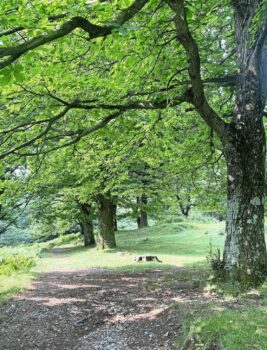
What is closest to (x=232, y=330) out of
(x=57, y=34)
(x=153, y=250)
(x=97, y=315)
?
(x=97, y=315)

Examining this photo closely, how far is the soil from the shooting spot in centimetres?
584

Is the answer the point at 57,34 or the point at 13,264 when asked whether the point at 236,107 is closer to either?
the point at 57,34

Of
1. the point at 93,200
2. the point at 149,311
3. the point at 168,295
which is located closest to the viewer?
the point at 149,311

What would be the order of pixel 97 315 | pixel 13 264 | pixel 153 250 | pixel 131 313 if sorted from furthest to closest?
pixel 153 250
pixel 13 264
pixel 97 315
pixel 131 313

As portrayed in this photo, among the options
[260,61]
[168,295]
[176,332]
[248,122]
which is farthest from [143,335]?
[260,61]

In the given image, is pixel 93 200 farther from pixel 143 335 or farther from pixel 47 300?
pixel 143 335

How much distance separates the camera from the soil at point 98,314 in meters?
5.84

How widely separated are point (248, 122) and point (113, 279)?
6.23 meters

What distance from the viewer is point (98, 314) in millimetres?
7297

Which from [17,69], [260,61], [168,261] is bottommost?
[168,261]

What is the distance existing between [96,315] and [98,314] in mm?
62

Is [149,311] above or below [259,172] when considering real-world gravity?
below

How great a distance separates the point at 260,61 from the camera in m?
7.54

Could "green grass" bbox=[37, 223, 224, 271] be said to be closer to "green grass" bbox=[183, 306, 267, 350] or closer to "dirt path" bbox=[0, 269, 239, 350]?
"dirt path" bbox=[0, 269, 239, 350]
